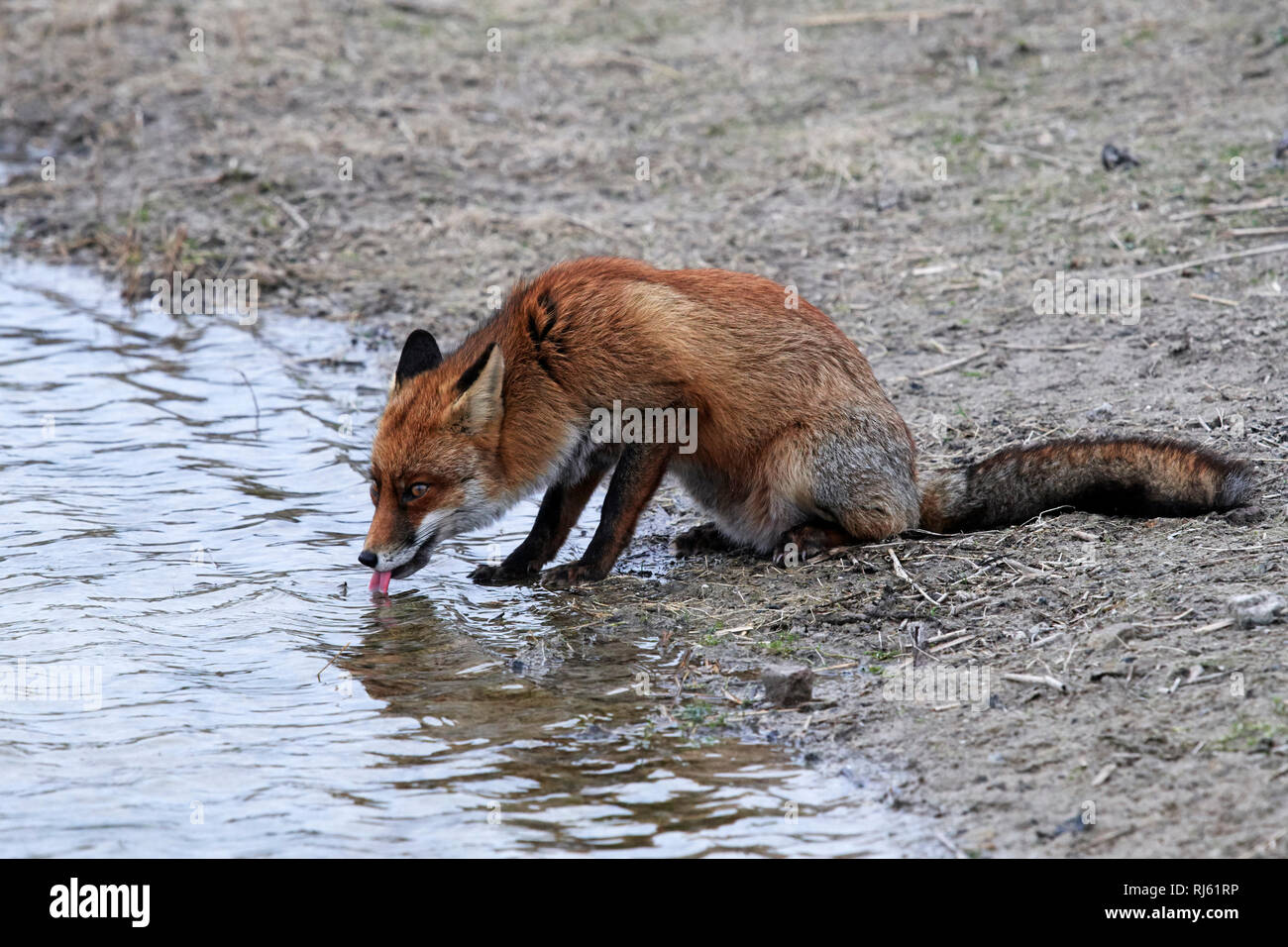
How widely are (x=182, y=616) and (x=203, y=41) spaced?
12419 mm

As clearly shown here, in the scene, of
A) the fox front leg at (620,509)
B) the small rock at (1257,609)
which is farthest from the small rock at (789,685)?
the small rock at (1257,609)

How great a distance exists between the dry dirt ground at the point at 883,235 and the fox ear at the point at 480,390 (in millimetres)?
1194

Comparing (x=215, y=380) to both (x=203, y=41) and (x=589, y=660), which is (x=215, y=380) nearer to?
(x=589, y=660)

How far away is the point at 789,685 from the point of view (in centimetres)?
609

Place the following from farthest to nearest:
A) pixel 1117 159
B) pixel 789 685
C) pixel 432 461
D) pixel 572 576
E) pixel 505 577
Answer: pixel 1117 159
pixel 505 577
pixel 572 576
pixel 432 461
pixel 789 685

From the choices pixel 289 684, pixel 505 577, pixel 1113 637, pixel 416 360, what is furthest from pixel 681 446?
pixel 1113 637

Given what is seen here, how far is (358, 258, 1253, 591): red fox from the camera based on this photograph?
285 inches

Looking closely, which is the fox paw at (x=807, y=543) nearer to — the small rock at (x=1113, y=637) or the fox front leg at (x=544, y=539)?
the fox front leg at (x=544, y=539)

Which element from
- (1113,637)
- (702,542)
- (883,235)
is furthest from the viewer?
(883,235)

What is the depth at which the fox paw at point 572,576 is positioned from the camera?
7.76m

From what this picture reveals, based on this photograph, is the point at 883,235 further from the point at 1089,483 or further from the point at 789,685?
the point at 789,685

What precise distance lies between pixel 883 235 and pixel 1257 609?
22.2ft

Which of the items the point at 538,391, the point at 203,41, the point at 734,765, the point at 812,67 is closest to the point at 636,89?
the point at 812,67

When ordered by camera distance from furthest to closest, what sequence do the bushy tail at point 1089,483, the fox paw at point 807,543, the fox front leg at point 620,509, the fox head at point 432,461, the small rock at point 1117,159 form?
the small rock at point 1117,159
the fox paw at point 807,543
the fox front leg at point 620,509
the fox head at point 432,461
the bushy tail at point 1089,483
